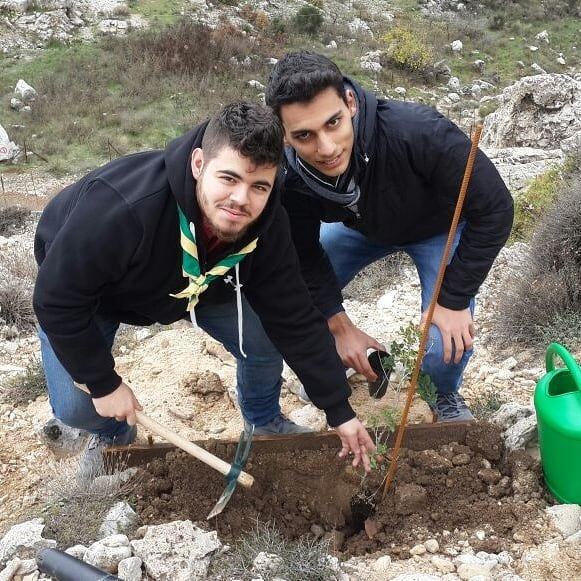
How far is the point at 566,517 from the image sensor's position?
2338mm

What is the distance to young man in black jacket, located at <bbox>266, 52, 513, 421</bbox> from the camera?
2.43 m

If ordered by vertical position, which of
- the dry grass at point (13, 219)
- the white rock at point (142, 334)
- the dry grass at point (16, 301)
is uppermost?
the white rock at point (142, 334)

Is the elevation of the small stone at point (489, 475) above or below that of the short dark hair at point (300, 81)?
below

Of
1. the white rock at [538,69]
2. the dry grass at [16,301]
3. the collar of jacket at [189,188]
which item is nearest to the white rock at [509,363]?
the collar of jacket at [189,188]

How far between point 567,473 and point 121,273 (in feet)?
5.88

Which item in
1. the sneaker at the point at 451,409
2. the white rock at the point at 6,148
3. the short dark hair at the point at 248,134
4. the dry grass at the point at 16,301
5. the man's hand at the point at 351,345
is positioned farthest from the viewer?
the white rock at the point at 6,148

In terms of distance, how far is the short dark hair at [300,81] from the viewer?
2.33 m

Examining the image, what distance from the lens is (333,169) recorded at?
103 inches

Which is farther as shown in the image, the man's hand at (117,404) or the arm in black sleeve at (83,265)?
the man's hand at (117,404)

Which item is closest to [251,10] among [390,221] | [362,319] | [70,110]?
[70,110]

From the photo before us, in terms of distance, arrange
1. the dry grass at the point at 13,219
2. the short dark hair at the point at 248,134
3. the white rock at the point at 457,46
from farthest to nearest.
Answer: the white rock at the point at 457,46 < the dry grass at the point at 13,219 < the short dark hair at the point at 248,134

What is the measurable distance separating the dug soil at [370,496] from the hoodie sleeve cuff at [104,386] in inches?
20.2

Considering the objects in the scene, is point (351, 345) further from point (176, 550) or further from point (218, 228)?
point (176, 550)

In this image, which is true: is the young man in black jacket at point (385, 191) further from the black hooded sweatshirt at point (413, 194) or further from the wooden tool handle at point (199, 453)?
the wooden tool handle at point (199, 453)
